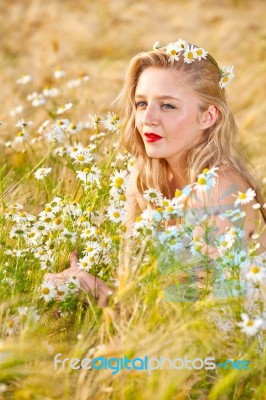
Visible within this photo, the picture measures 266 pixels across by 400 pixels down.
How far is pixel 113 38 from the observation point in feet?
24.0

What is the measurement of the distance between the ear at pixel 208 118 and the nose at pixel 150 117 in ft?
0.73

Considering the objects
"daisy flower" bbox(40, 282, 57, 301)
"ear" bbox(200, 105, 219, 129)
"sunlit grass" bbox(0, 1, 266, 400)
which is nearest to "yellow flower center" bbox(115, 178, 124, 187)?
"sunlit grass" bbox(0, 1, 266, 400)

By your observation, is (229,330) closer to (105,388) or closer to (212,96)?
(105,388)

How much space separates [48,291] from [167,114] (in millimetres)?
924

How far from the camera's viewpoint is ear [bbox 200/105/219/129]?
315cm

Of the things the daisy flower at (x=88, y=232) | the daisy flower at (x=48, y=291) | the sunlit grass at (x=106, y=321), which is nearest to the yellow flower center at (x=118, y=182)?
the sunlit grass at (x=106, y=321)

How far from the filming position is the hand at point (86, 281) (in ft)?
8.25

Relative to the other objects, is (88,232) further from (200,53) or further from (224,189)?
(200,53)

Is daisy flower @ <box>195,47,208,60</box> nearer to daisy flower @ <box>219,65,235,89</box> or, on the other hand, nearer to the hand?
daisy flower @ <box>219,65,235,89</box>

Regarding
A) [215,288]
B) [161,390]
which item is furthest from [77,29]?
[161,390]

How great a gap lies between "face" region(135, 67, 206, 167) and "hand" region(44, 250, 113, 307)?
2.09 ft

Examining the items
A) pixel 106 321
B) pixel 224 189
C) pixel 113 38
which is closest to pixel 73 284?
pixel 106 321

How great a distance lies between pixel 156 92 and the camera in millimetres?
3059

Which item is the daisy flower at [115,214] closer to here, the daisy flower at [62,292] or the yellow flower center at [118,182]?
the yellow flower center at [118,182]
